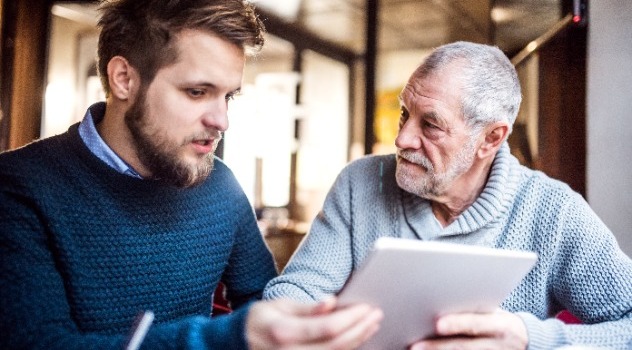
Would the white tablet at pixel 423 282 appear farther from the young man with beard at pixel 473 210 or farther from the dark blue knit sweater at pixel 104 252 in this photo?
the young man with beard at pixel 473 210

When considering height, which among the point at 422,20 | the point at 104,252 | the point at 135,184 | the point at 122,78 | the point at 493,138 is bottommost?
the point at 104,252

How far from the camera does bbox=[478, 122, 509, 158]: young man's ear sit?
1513 mm

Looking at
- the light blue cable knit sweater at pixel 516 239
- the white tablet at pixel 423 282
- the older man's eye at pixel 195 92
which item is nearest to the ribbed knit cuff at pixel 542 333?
the light blue cable knit sweater at pixel 516 239

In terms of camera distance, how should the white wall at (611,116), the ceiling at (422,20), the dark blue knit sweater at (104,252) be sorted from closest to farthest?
the dark blue knit sweater at (104,252) < the white wall at (611,116) < the ceiling at (422,20)

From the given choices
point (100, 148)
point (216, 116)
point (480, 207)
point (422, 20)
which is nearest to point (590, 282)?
point (480, 207)

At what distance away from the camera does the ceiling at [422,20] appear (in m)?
2.70

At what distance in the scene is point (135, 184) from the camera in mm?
1285

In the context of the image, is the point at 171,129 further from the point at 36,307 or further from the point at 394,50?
the point at 394,50

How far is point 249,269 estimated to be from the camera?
5.06 feet

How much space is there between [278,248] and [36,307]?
4418 mm

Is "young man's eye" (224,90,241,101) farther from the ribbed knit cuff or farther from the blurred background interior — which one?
the ribbed knit cuff

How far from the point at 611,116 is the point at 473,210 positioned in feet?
3.10

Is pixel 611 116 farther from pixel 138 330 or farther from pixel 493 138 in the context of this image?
pixel 138 330

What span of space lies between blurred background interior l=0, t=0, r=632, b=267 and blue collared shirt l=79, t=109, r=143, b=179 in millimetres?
436
